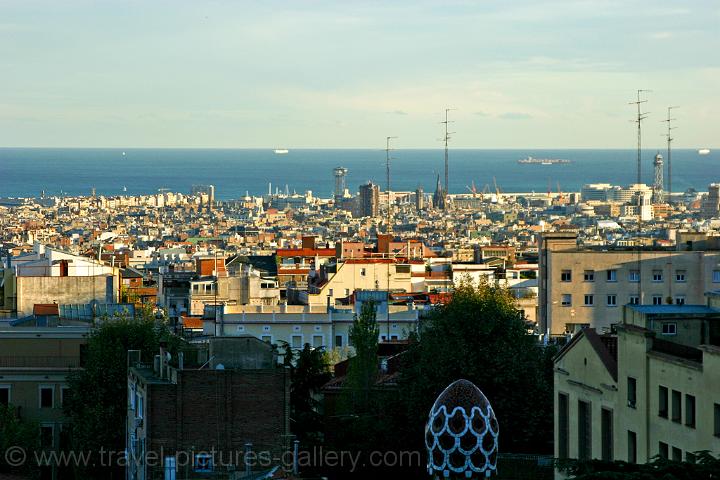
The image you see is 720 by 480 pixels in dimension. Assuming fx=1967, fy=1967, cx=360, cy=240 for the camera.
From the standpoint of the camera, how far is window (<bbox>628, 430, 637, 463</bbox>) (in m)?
19.7

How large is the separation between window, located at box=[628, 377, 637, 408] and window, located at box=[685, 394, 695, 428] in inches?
43.0

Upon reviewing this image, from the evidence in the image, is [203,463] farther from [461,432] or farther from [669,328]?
[461,432]

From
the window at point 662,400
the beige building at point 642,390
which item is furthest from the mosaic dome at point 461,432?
the window at point 662,400

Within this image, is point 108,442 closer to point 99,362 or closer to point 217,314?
point 99,362

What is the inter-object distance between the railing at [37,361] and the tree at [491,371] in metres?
5.86

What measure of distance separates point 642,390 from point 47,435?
14.4 m

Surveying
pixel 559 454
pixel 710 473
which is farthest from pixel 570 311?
pixel 710 473

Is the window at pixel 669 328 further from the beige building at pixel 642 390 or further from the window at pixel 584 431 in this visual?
the window at pixel 584 431

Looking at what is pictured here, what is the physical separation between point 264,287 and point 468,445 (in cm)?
4352

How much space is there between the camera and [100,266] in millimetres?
50656

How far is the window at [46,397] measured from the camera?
3181 cm

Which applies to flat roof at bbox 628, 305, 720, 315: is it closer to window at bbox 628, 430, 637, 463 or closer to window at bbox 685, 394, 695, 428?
window at bbox 628, 430, 637, 463

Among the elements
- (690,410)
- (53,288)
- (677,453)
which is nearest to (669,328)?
(690,410)

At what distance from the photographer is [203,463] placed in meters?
23.0
